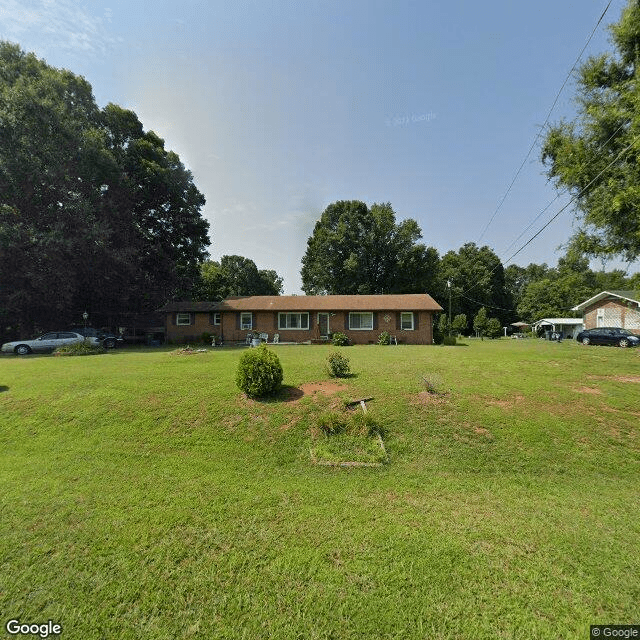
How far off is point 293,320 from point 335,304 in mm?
3446

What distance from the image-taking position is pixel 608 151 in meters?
13.7

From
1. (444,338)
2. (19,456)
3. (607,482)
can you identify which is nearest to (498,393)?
(607,482)

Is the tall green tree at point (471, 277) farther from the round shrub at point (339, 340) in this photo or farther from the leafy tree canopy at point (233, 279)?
the round shrub at point (339, 340)

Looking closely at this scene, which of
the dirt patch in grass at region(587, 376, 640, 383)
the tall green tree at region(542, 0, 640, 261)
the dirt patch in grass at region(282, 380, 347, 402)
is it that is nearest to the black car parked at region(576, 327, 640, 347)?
the tall green tree at region(542, 0, 640, 261)

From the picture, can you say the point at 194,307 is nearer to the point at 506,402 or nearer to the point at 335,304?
the point at 335,304

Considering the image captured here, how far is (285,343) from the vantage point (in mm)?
22500

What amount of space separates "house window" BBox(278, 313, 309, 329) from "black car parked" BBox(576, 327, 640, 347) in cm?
2235

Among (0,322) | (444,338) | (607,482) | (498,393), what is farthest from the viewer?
(444,338)

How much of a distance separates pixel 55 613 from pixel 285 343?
19.7m

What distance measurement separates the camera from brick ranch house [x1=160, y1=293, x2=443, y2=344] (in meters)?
22.5

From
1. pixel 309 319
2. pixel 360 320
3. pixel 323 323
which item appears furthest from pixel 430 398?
pixel 309 319

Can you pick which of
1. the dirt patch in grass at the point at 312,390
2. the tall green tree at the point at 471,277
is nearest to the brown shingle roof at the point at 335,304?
the dirt patch in grass at the point at 312,390

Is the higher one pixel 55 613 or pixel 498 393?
pixel 498 393

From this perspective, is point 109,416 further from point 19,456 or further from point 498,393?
point 498,393
